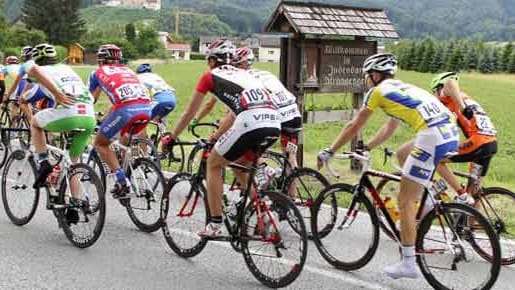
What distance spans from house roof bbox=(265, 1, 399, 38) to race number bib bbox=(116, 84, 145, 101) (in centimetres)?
351

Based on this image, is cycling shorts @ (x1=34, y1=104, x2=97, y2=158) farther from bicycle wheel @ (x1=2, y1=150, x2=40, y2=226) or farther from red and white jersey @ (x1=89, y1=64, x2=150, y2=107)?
bicycle wheel @ (x1=2, y1=150, x2=40, y2=226)

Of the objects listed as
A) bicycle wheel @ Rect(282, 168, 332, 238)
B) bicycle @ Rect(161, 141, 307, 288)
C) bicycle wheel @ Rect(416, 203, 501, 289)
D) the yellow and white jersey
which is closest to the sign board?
bicycle wheel @ Rect(282, 168, 332, 238)

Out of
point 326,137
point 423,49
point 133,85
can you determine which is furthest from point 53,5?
point 133,85

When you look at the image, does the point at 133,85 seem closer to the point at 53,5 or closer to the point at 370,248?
the point at 370,248

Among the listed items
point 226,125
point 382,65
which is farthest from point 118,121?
point 382,65

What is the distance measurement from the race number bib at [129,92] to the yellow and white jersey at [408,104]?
3.07m

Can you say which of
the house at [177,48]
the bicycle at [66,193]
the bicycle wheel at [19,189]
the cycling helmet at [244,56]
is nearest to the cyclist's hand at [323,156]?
the cycling helmet at [244,56]

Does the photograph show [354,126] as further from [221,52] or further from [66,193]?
[66,193]

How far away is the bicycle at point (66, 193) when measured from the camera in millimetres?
6828

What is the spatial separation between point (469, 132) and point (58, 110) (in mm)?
4407

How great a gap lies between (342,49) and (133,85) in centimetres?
484

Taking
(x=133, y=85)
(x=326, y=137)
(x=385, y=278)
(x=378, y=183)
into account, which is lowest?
(x=326, y=137)

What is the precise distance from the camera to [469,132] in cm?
725

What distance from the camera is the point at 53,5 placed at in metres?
104
